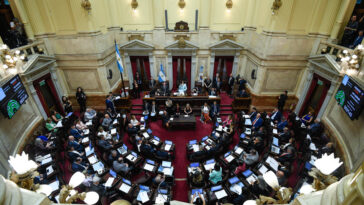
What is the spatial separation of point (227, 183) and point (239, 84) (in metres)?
7.64

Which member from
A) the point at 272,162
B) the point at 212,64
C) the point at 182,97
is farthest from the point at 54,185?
the point at 212,64

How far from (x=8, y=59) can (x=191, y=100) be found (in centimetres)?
850

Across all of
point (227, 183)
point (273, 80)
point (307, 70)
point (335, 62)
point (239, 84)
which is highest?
point (335, 62)

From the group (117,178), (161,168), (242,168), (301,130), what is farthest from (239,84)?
(117,178)

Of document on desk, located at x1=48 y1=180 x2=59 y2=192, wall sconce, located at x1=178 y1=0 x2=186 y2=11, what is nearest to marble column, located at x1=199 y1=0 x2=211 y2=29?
wall sconce, located at x1=178 y1=0 x2=186 y2=11

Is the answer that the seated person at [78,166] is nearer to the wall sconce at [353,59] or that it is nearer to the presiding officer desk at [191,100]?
the presiding officer desk at [191,100]

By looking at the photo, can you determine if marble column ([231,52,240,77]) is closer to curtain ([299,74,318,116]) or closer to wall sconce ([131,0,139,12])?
curtain ([299,74,318,116])

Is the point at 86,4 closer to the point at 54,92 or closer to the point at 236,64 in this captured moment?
the point at 54,92

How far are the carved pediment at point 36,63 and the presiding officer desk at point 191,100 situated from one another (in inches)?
210

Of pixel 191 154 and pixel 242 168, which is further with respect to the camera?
pixel 191 154

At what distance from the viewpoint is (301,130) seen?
839 centimetres

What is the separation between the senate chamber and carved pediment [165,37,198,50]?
0.46 feet

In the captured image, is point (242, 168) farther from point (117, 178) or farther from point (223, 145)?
point (117, 178)

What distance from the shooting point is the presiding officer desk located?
1091 cm
